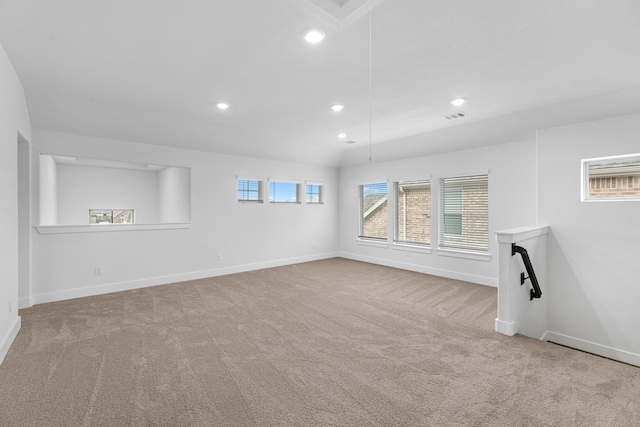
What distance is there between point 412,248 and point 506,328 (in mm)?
3260

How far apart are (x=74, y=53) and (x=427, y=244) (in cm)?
618

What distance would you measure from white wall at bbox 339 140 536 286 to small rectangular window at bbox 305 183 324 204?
3.41 feet

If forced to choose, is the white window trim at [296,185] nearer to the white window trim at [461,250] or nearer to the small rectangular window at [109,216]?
the white window trim at [461,250]

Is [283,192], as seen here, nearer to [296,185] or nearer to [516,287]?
[296,185]

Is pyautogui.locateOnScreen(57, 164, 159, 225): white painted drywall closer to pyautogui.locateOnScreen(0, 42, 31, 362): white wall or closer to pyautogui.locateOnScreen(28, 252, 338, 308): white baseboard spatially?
pyautogui.locateOnScreen(28, 252, 338, 308): white baseboard

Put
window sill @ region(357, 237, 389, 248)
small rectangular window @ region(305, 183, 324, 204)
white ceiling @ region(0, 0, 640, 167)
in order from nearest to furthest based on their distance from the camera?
white ceiling @ region(0, 0, 640, 167), window sill @ region(357, 237, 389, 248), small rectangular window @ region(305, 183, 324, 204)

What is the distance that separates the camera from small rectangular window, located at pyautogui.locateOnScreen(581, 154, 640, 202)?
3.64 metres

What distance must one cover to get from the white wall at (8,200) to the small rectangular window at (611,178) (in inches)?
255

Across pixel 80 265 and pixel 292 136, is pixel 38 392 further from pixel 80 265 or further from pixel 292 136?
pixel 292 136

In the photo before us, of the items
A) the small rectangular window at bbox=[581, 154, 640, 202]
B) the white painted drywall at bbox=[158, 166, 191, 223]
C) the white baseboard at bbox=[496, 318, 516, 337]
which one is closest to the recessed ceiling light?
the white baseboard at bbox=[496, 318, 516, 337]

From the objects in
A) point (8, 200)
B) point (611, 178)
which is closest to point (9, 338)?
point (8, 200)

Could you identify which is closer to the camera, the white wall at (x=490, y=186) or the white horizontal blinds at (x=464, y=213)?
the white wall at (x=490, y=186)

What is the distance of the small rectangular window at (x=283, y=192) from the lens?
6.84 meters

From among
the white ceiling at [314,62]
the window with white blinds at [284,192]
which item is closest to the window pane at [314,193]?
the window with white blinds at [284,192]
